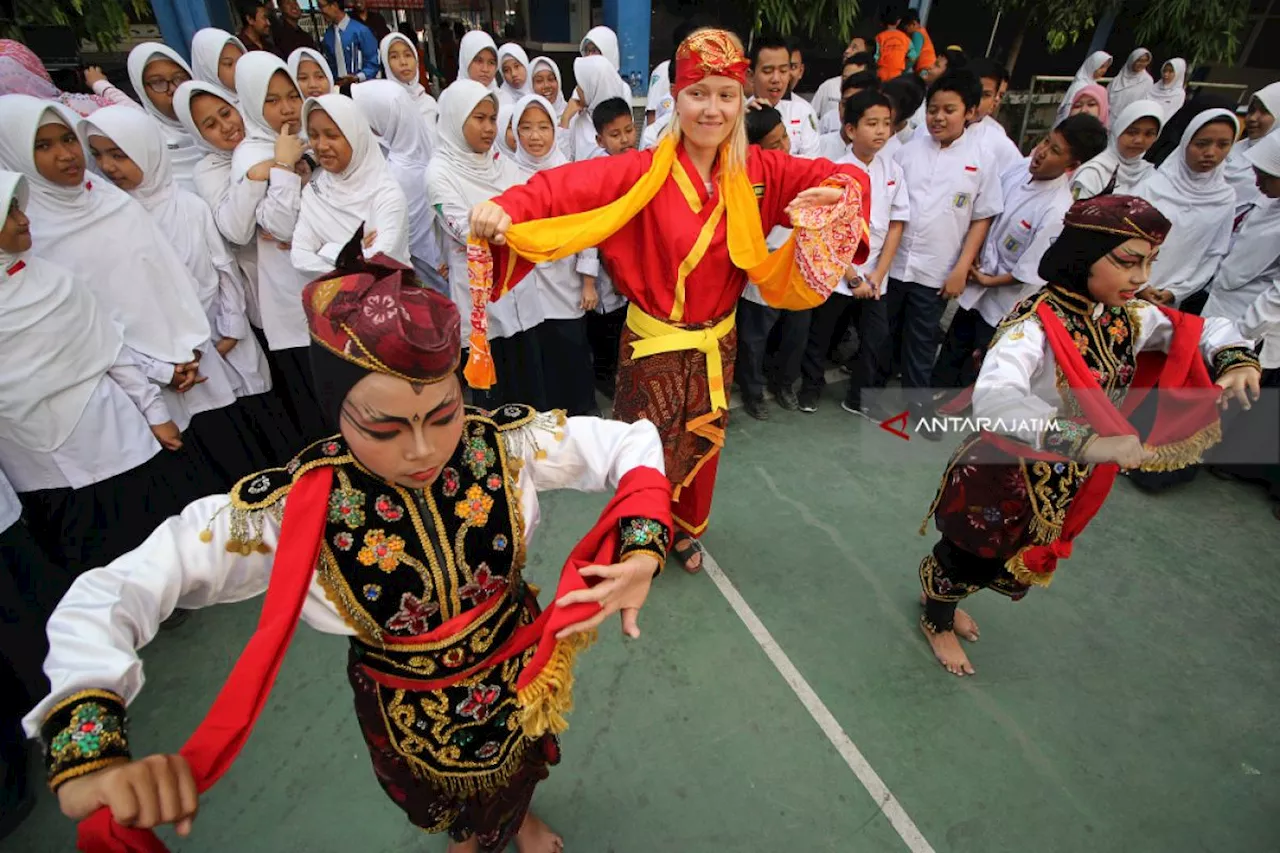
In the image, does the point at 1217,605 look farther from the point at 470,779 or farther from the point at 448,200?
the point at 448,200

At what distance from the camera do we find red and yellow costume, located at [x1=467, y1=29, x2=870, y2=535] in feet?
6.68

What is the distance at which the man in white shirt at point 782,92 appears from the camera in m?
4.00

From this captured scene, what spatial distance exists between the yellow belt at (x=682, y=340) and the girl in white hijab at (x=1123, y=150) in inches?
101

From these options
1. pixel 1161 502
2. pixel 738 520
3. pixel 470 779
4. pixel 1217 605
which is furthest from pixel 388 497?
pixel 1161 502

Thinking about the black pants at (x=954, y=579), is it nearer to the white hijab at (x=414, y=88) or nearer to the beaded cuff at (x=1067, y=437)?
the beaded cuff at (x=1067, y=437)

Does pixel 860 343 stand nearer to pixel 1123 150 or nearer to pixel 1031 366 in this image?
pixel 1123 150

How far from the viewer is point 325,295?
108cm

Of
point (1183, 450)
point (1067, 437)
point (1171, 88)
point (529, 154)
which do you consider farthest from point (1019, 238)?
point (1171, 88)

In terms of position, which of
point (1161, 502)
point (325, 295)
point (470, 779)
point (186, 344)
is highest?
point (325, 295)

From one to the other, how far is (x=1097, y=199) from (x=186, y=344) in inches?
130

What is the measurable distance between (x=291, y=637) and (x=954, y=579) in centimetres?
222

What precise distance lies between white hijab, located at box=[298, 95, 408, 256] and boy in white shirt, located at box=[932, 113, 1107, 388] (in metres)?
3.07

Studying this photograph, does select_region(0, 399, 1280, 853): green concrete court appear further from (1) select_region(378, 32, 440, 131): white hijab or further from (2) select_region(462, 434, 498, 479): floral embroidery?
(1) select_region(378, 32, 440, 131): white hijab

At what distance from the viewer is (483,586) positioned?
1373 mm
